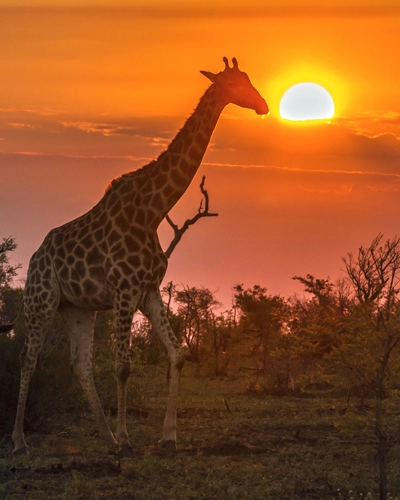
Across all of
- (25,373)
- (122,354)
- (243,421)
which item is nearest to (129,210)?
(122,354)

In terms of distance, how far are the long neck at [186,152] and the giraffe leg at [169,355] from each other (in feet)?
3.74

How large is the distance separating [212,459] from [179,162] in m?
3.63

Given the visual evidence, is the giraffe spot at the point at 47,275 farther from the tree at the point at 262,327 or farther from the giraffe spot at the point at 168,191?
the tree at the point at 262,327

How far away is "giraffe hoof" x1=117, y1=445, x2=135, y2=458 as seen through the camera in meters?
10.4

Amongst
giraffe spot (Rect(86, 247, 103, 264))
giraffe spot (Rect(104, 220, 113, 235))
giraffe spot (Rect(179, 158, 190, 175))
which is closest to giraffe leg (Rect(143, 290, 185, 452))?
giraffe spot (Rect(86, 247, 103, 264))

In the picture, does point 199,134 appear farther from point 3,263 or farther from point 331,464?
point 3,263

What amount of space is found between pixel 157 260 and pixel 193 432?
230 centimetres

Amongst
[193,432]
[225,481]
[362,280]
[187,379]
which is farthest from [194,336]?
[225,481]

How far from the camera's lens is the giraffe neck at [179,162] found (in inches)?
450

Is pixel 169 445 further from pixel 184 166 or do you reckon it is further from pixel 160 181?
pixel 184 166

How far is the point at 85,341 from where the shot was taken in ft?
38.8

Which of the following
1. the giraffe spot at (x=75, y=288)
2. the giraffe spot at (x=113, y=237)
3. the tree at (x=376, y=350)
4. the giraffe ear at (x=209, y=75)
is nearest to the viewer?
the tree at (x=376, y=350)

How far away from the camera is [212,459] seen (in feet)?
32.7

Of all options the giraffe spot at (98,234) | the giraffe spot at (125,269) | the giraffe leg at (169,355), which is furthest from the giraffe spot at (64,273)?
the giraffe leg at (169,355)
